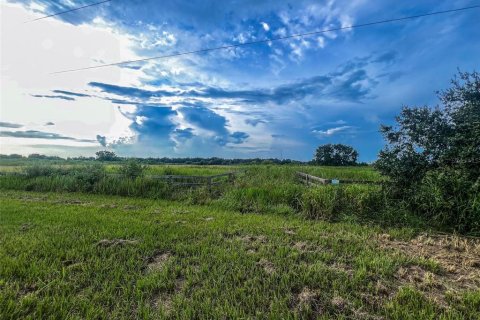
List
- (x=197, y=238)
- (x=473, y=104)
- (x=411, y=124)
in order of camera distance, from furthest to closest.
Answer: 1. (x=411, y=124)
2. (x=473, y=104)
3. (x=197, y=238)

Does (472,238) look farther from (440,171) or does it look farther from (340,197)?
(340,197)

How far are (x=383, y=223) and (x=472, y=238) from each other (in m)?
1.75

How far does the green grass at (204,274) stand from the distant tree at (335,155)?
44959mm

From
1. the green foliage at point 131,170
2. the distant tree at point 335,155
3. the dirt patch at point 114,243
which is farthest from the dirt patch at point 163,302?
the distant tree at point 335,155

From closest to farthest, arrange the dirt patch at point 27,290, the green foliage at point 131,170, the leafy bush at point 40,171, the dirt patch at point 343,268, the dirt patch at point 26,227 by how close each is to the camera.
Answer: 1. the dirt patch at point 27,290
2. the dirt patch at point 343,268
3. the dirt patch at point 26,227
4. the green foliage at point 131,170
5. the leafy bush at point 40,171

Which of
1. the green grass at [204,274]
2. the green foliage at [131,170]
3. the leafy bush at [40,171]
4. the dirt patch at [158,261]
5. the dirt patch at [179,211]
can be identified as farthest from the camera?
the leafy bush at [40,171]

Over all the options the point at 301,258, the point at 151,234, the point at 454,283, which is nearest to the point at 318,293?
the point at 301,258

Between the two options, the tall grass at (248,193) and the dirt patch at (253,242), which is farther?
the tall grass at (248,193)

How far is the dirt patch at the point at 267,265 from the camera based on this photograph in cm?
340

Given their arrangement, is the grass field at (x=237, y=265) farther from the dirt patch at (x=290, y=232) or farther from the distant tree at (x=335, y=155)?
the distant tree at (x=335, y=155)

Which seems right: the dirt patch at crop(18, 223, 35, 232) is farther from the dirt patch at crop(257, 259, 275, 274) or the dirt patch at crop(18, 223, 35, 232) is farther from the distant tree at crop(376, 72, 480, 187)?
the distant tree at crop(376, 72, 480, 187)

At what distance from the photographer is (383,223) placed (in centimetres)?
653

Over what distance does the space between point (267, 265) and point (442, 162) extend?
20.4 ft

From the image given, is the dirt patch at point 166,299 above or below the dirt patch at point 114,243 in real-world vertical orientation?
below
